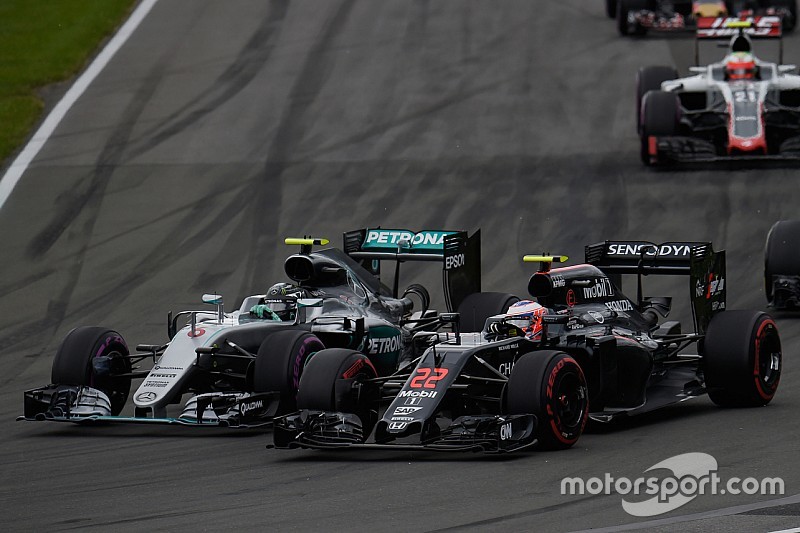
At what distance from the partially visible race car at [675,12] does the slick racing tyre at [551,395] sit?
2145 cm

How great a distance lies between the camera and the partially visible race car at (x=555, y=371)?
13.3 m

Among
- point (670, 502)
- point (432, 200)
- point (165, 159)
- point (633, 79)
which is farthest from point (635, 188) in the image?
point (670, 502)

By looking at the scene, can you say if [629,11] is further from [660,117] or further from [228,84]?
[228,84]

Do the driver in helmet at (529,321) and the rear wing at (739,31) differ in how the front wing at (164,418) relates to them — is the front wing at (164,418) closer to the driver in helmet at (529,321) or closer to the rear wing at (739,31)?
the driver in helmet at (529,321)

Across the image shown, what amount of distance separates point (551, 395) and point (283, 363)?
10.3 feet

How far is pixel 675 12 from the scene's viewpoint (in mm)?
35000

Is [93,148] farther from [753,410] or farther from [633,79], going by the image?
[753,410]

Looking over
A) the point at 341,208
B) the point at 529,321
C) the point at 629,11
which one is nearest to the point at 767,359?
the point at 529,321

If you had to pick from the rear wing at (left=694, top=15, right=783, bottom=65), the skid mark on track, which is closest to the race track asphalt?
the skid mark on track

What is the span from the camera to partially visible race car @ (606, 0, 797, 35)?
34094mm

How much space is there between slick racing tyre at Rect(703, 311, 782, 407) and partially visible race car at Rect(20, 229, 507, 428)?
320 centimetres

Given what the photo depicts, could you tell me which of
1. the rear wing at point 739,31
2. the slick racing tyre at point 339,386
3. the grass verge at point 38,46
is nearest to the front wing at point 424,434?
the slick racing tyre at point 339,386

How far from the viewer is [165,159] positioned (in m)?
28.6

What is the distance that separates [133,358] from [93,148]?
1339 cm
